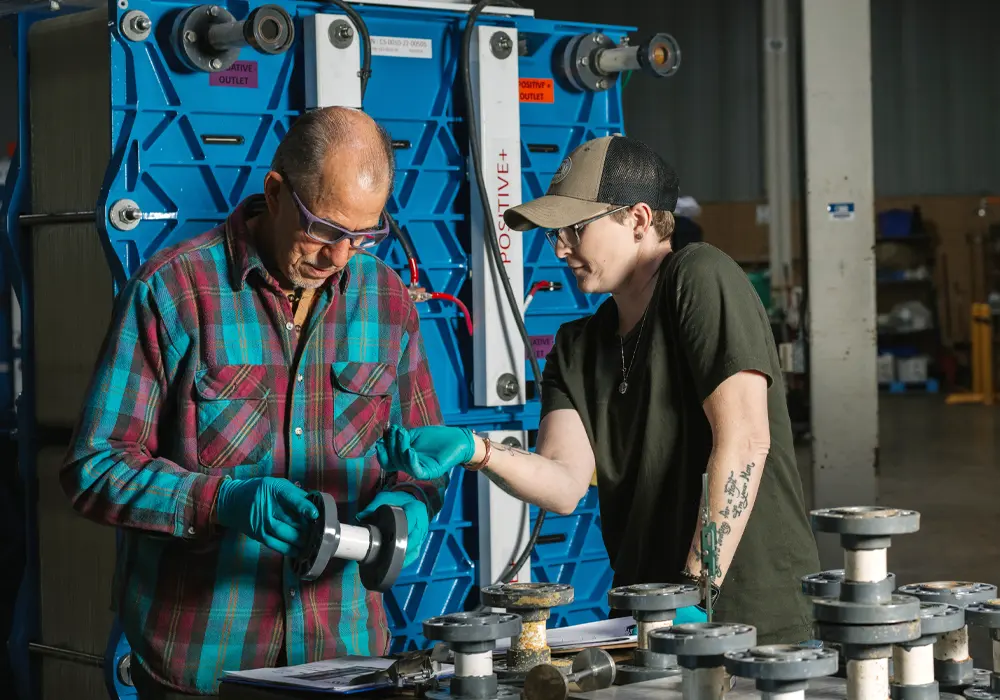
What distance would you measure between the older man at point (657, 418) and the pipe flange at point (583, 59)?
1.53 m

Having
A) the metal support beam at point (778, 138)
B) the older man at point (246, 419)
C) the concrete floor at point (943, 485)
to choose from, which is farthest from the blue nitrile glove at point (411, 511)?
the metal support beam at point (778, 138)

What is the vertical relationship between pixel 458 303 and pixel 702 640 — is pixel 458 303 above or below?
above

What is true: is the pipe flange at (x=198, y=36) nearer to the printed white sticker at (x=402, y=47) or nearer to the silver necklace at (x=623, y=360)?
the printed white sticker at (x=402, y=47)

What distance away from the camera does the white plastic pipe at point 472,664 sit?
165cm

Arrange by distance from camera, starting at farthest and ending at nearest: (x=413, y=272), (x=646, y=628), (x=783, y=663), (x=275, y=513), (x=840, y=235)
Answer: (x=840, y=235), (x=413, y=272), (x=275, y=513), (x=646, y=628), (x=783, y=663)

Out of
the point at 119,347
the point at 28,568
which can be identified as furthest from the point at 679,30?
the point at 119,347

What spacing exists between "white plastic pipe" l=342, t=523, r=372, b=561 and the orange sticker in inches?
81.2

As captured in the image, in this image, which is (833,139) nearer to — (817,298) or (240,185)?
(817,298)

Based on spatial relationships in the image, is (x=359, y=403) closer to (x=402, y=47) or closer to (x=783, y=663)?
(x=783, y=663)

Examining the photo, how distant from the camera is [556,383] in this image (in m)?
2.39

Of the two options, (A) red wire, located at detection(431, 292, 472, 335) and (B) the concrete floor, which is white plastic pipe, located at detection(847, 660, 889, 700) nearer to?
(A) red wire, located at detection(431, 292, 472, 335)

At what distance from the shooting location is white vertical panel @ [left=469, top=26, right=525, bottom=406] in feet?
11.8

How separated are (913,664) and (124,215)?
2124 mm

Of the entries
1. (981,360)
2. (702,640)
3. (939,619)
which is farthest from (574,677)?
(981,360)
